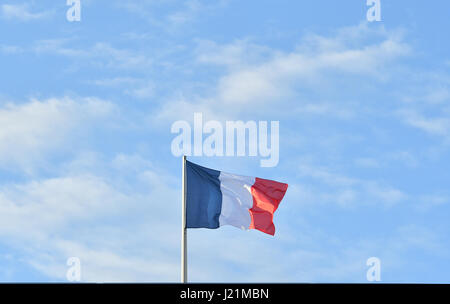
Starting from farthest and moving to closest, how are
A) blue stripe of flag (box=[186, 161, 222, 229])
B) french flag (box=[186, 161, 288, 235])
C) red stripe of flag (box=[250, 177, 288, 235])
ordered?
red stripe of flag (box=[250, 177, 288, 235]), french flag (box=[186, 161, 288, 235]), blue stripe of flag (box=[186, 161, 222, 229])

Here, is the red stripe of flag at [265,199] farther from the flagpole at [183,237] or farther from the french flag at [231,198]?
the flagpole at [183,237]

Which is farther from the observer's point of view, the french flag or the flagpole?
the french flag

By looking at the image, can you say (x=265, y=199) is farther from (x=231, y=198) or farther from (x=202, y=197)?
(x=202, y=197)

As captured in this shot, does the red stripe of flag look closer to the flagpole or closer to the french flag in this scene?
the french flag

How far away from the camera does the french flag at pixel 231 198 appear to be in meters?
35.7

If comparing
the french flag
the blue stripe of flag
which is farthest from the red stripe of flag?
the blue stripe of flag

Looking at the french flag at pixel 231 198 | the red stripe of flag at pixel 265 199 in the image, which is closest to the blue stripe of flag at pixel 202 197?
the french flag at pixel 231 198

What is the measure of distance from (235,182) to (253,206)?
1235 mm

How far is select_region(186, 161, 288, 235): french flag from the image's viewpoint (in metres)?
35.7

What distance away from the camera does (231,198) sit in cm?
3644

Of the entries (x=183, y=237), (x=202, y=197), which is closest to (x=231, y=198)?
(x=202, y=197)

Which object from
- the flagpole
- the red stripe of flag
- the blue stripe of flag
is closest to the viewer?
the flagpole
